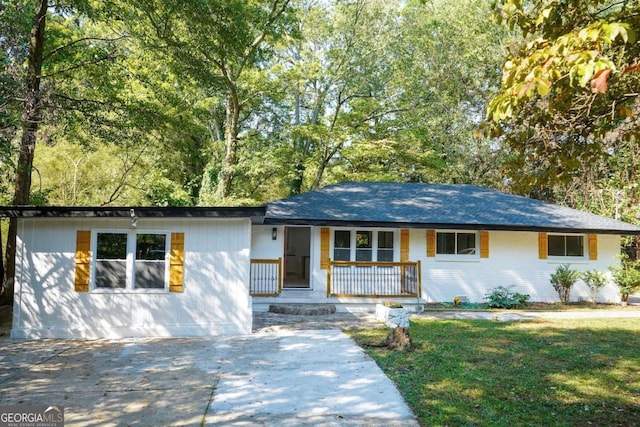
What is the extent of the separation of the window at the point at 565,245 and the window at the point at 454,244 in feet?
8.50

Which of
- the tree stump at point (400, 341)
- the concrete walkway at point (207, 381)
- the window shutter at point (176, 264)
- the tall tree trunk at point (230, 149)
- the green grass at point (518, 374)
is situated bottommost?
the concrete walkway at point (207, 381)

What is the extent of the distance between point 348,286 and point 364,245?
145cm

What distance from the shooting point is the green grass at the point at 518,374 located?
13.8 feet

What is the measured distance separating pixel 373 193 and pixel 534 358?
9304 millimetres

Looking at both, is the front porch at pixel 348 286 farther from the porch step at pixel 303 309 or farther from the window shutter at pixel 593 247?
the window shutter at pixel 593 247

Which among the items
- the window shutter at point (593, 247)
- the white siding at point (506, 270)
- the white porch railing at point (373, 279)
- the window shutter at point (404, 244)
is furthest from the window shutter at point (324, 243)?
the window shutter at point (593, 247)

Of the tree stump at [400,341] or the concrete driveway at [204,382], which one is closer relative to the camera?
the concrete driveway at [204,382]

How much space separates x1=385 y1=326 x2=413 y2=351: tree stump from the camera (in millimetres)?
→ 6855

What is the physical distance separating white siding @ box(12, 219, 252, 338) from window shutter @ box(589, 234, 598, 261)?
10.9 metres

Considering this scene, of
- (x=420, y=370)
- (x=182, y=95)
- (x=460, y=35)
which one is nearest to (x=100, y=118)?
(x=182, y=95)

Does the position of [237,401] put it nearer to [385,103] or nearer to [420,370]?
[420,370]

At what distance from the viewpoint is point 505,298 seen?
12102 millimetres

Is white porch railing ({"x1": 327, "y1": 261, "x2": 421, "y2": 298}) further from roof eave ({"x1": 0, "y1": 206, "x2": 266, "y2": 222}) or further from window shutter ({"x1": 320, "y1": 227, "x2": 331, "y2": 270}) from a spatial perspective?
roof eave ({"x1": 0, "y1": 206, "x2": 266, "y2": 222})

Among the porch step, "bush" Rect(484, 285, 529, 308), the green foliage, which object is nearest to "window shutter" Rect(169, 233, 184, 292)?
the porch step
